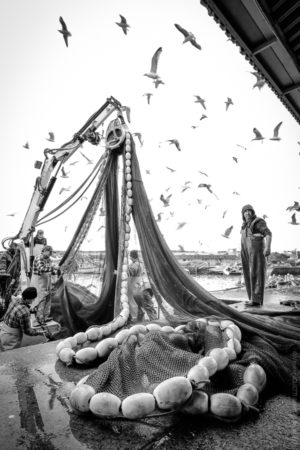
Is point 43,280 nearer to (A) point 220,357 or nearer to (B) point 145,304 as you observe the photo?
(B) point 145,304

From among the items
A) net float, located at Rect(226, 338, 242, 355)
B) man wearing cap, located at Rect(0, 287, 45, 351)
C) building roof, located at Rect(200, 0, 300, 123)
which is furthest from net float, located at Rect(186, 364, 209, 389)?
man wearing cap, located at Rect(0, 287, 45, 351)

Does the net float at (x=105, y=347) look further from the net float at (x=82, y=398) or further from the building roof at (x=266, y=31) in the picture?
the building roof at (x=266, y=31)

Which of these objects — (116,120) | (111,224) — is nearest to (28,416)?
(111,224)

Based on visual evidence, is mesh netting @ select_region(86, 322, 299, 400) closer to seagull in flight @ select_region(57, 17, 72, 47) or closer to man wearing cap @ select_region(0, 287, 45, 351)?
man wearing cap @ select_region(0, 287, 45, 351)

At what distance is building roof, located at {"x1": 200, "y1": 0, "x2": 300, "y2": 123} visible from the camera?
2439 millimetres

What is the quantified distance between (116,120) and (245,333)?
4.13 m

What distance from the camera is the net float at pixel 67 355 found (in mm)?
2293

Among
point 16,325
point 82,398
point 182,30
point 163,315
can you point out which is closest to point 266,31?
point 182,30

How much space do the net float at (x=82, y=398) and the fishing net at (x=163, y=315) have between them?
0.08 metres

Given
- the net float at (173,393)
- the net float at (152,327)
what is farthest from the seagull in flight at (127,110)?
the net float at (173,393)

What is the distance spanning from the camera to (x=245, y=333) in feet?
8.38

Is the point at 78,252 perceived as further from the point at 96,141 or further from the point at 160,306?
the point at 96,141

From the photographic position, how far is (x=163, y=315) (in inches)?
124

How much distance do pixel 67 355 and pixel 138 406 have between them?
1.10m
